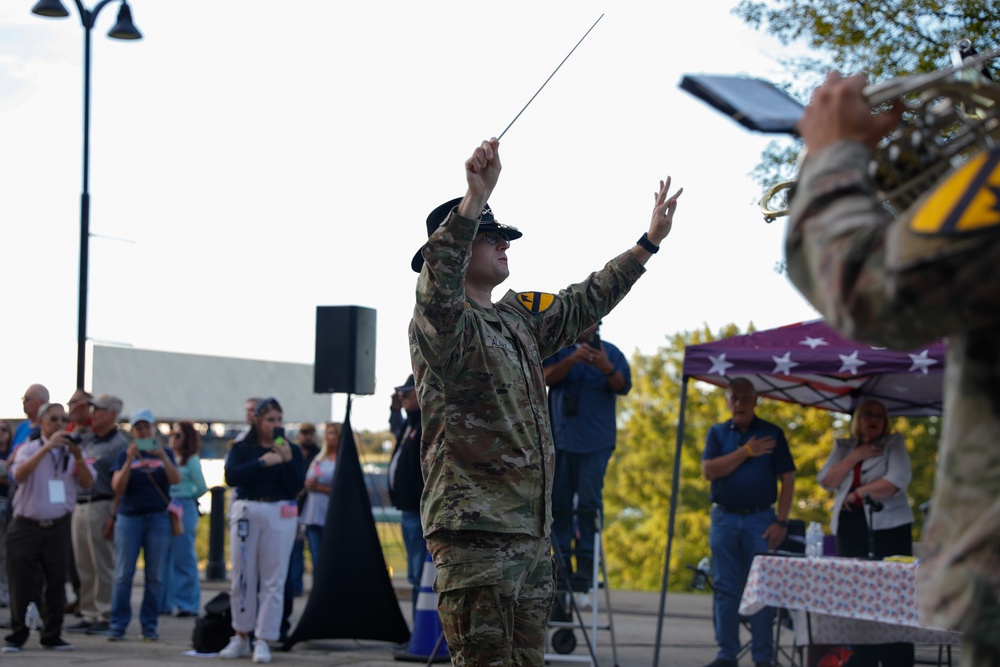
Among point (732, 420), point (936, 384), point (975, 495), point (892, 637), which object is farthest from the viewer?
point (936, 384)

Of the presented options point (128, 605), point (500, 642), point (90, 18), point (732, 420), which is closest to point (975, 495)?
point (500, 642)

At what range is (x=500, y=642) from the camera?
3.81 metres

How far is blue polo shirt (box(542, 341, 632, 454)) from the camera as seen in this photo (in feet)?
29.5

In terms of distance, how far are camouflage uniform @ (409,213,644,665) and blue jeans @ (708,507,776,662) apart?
491 cm

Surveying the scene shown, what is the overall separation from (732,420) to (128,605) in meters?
5.73

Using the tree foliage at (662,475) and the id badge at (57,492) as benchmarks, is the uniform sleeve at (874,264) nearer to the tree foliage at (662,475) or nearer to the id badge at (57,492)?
the id badge at (57,492)

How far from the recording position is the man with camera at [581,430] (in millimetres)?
8852

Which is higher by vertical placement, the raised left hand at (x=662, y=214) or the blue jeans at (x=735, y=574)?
the raised left hand at (x=662, y=214)

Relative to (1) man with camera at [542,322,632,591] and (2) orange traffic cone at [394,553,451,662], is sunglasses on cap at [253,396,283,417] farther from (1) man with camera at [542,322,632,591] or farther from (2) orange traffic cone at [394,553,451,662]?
(1) man with camera at [542,322,632,591]

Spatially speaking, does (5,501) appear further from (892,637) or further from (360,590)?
(892,637)

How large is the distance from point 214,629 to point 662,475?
132ft

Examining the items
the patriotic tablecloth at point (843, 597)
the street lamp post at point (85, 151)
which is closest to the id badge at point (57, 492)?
the street lamp post at point (85, 151)

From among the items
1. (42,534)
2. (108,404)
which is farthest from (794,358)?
(108,404)

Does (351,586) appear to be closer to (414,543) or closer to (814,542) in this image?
(414,543)
